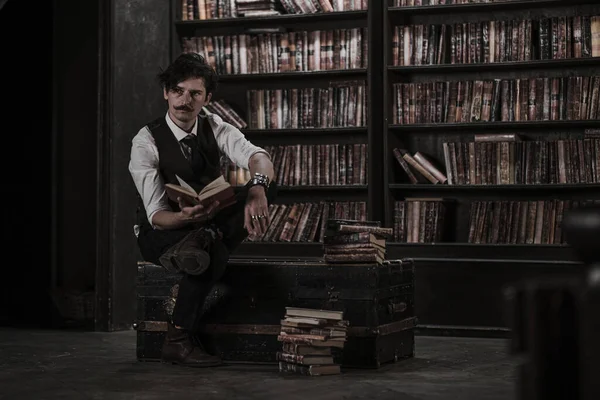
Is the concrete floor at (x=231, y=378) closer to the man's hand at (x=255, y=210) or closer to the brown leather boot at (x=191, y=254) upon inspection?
the brown leather boot at (x=191, y=254)

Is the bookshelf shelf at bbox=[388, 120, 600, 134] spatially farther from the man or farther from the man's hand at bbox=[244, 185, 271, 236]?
the man's hand at bbox=[244, 185, 271, 236]

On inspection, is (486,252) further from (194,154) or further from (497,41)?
(194,154)

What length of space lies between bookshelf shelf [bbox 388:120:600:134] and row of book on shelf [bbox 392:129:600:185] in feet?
0.19

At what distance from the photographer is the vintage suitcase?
432 centimetres

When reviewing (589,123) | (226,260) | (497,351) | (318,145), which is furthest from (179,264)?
(589,123)

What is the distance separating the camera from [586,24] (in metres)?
5.69

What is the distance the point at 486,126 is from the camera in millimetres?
5895

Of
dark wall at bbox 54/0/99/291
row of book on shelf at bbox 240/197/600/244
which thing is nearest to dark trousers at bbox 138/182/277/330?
row of book on shelf at bbox 240/197/600/244

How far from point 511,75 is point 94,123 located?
9.07 ft

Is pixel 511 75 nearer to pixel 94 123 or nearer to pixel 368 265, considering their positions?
pixel 368 265

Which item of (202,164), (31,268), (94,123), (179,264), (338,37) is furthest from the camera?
(31,268)

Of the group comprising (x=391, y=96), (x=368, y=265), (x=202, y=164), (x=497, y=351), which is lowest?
(x=497, y=351)

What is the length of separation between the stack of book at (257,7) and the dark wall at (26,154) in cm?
173

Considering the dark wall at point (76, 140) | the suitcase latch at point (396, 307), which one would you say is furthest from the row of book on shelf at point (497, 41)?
the dark wall at point (76, 140)
